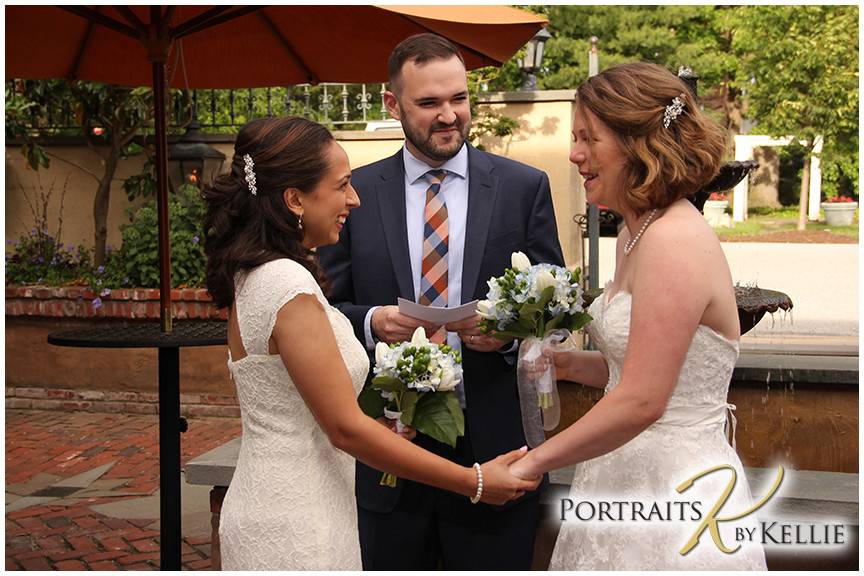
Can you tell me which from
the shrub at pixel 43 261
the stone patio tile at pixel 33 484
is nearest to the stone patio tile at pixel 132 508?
Answer: the stone patio tile at pixel 33 484

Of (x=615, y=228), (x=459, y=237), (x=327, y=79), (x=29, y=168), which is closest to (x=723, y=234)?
(x=615, y=228)

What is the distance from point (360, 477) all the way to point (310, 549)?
0.72m

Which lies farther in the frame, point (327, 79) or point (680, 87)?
point (327, 79)

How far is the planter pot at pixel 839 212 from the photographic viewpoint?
3088 cm

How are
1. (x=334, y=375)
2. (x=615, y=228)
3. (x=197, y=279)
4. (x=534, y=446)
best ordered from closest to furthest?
(x=334, y=375)
(x=534, y=446)
(x=197, y=279)
(x=615, y=228)

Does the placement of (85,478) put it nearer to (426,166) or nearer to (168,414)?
(168,414)

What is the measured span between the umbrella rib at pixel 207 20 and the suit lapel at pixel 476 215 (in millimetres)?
2188

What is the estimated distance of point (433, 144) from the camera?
145 inches

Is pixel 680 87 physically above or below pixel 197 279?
above

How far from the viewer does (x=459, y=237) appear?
12.3 feet

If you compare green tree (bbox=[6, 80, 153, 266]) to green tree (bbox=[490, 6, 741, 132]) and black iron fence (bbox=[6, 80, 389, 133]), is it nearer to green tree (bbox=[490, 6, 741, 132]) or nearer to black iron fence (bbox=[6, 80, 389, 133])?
black iron fence (bbox=[6, 80, 389, 133])

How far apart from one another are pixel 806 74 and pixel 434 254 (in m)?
27.1

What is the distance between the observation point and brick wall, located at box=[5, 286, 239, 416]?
9422 mm

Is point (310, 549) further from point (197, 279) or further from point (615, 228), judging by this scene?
point (615, 228)
